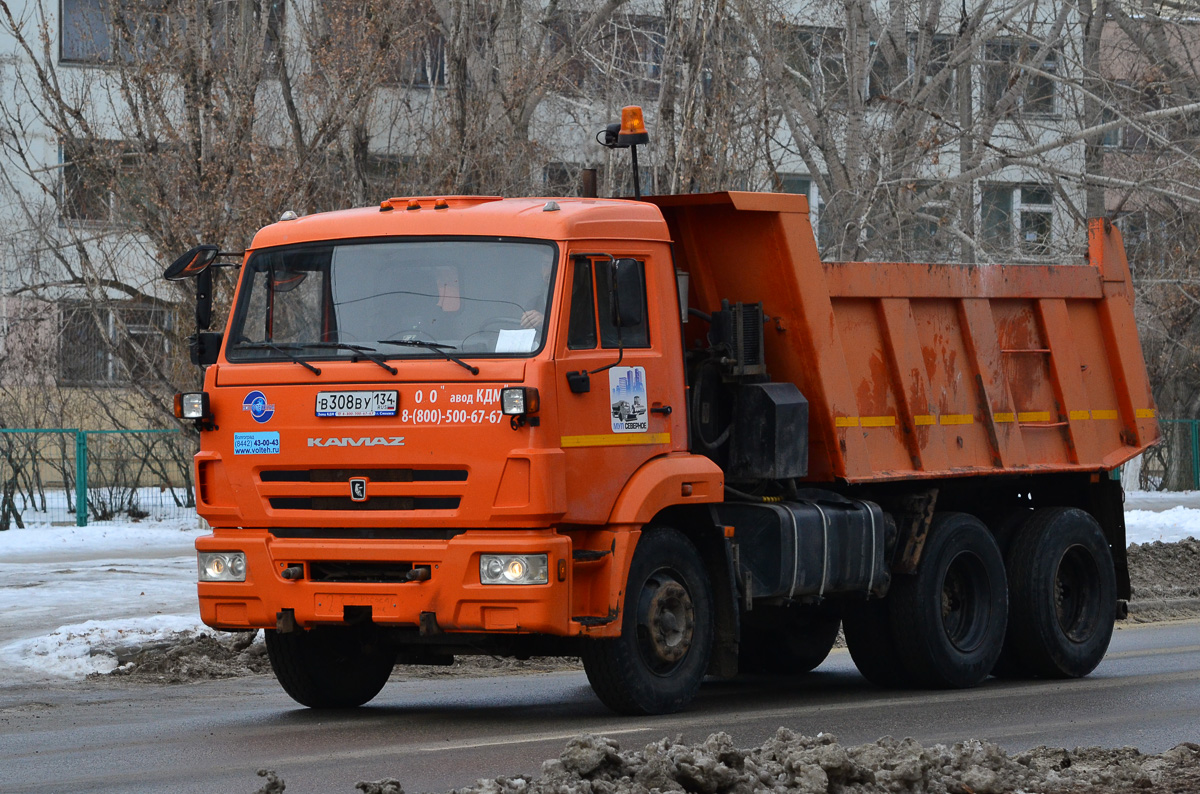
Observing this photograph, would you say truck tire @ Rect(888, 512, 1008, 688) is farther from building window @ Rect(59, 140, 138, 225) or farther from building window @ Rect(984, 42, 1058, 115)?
building window @ Rect(984, 42, 1058, 115)

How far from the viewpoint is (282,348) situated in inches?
359

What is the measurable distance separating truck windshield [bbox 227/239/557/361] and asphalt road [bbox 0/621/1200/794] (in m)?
1.91

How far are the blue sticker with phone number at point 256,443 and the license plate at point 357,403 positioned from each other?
0.31 meters

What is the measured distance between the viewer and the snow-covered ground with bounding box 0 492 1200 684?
1207cm

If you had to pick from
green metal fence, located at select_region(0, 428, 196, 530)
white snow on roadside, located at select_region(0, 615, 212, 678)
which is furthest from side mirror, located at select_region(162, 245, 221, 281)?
green metal fence, located at select_region(0, 428, 196, 530)

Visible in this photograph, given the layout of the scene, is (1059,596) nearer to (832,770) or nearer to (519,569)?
(519,569)

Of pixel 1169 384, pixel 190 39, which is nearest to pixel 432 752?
pixel 190 39

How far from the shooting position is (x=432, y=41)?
26.9 m

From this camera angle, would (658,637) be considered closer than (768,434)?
Yes

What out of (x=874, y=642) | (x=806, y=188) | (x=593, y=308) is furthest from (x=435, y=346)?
(x=806, y=188)

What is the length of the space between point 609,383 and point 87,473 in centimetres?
1724

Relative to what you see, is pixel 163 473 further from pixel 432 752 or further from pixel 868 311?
pixel 432 752

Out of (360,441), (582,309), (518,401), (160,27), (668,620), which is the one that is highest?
(160,27)

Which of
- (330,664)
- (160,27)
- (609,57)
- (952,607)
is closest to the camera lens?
(330,664)
